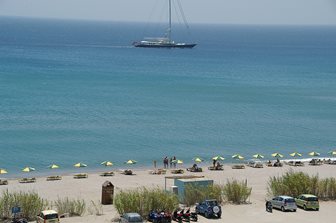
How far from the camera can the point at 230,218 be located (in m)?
33.4

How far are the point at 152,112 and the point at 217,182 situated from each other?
39808 millimetres

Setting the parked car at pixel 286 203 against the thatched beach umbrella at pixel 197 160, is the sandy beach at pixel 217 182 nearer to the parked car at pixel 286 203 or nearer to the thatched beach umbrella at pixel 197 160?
the parked car at pixel 286 203

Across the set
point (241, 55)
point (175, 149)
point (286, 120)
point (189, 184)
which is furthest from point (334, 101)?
point (241, 55)

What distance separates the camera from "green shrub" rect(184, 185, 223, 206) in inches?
1421

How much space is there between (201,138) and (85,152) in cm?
1315

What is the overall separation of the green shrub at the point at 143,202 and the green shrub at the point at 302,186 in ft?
23.6

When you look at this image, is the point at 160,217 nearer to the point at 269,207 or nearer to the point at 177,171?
the point at 269,207

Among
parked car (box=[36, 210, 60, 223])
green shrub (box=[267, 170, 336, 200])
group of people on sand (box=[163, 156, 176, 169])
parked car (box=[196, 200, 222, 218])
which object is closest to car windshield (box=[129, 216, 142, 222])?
parked car (box=[36, 210, 60, 223])

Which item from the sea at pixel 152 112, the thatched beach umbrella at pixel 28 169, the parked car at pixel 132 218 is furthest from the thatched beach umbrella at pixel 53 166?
the parked car at pixel 132 218

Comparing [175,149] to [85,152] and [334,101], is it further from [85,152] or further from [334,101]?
[334,101]

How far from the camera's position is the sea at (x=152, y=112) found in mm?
60438

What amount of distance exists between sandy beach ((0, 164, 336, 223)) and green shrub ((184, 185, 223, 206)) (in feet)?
2.70

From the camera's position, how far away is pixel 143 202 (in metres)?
33.2

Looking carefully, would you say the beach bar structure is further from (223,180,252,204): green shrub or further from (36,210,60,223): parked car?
(36,210,60,223): parked car
